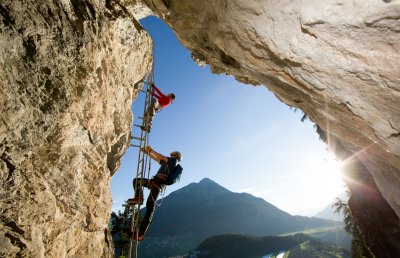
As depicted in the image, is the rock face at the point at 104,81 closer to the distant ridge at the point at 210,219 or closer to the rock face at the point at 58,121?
the rock face at the point at 58,121

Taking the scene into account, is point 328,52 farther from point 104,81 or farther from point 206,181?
point 206,181

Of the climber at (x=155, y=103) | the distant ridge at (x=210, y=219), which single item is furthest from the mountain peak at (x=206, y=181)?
the climber at (x=155, y=103)

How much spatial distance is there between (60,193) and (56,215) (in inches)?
16.9

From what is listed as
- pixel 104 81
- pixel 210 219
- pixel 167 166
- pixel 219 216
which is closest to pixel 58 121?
pixel 104 81

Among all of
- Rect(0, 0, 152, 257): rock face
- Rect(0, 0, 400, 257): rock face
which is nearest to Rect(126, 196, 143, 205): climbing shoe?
Rect(0, 0, 152, 257): rock face

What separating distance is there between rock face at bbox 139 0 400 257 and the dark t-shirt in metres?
4.22

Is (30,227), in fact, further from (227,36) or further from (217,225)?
(217,225)

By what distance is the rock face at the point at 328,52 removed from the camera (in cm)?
329

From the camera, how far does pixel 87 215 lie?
6980 mm

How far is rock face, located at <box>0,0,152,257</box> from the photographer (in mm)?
4660

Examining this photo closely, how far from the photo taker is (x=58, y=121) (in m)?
5.56

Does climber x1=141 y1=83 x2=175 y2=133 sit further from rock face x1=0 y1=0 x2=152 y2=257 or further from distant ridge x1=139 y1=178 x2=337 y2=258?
distant ridge x1=139 y1=178 x2=337 y2=258

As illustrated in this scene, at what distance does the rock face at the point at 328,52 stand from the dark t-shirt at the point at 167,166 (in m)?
4.22

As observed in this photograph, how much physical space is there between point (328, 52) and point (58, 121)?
4.82m
